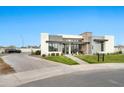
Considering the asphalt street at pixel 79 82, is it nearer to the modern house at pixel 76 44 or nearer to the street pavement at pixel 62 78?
the street pavement at pixel 62 78

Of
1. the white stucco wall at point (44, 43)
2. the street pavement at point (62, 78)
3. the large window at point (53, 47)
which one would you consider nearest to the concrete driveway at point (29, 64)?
the street pavement at point (62, 78)

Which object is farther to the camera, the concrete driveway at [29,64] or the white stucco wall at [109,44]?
the white stucco wall at [109,44]

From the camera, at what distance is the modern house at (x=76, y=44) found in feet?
120

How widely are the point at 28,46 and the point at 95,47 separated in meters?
40.4

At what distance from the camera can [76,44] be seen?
40.6 meters

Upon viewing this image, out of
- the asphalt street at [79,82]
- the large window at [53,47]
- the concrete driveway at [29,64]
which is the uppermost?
the large window at [53,47]

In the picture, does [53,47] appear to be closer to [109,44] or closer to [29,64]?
[109,44]

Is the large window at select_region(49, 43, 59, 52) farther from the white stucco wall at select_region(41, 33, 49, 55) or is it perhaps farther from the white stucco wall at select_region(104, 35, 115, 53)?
the white stucco wall at select_region(104, 35, 115, 53)

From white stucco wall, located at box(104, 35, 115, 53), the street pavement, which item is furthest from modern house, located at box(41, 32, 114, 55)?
the street pavement

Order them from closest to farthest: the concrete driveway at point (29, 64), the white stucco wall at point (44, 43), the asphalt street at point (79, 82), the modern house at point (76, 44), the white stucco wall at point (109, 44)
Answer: the asphalt street at point (79, 82), the concrete driveway at point (29, 64), the white stucco wall at point (44, 43), the modern house at point (76, 44), the white stucco wall at point (109, 44)

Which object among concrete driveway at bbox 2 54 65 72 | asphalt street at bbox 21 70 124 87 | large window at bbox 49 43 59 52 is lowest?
asphalt street at bbox 21 70 124 87

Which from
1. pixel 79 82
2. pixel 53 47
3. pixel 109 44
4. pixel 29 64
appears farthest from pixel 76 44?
pixel 79 82

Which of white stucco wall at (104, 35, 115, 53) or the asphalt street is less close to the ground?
white stucco wall at (104, 35, 115, 53)

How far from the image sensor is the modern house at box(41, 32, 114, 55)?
36.4 metres
